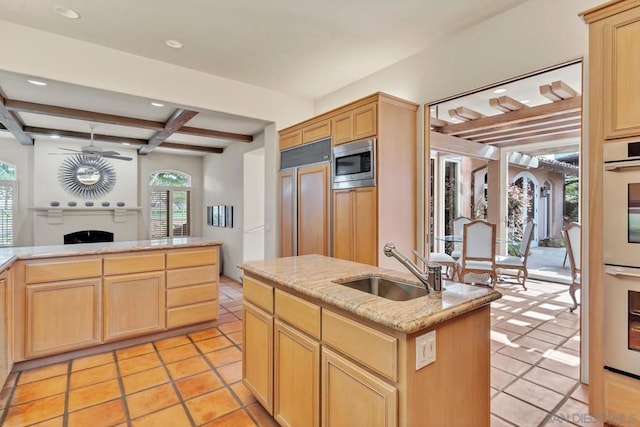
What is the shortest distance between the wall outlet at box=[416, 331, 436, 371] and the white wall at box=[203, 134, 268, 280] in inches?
188

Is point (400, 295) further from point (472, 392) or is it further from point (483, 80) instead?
point (483, 80)

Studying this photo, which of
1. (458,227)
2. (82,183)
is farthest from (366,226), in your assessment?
(82,183)

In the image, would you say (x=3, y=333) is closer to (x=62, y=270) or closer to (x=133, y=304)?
(x=62, y=270)

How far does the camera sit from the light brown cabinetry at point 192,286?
3408 millimetres

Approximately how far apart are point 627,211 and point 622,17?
1.05m

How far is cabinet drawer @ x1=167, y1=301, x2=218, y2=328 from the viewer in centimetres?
341

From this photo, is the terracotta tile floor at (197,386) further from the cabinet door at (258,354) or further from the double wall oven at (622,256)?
the double wall oven at (622,256)

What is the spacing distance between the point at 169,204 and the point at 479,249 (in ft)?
22.2

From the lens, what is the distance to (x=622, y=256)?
178 cm

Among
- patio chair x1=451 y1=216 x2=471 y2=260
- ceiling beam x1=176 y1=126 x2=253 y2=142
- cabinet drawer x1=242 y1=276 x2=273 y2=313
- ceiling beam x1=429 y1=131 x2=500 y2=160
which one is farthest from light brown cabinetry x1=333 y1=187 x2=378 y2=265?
patio chair x1=451 y1=216 x2=471 y2=260

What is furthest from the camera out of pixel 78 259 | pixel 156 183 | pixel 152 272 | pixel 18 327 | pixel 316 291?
pixel 156 183

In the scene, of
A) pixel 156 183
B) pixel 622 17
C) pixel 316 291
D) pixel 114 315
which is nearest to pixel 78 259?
pixel 114 315

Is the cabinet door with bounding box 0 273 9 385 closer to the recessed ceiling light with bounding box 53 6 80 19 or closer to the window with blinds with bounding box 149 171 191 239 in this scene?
the recessed ceiling light with bounding box 53 6 80 19

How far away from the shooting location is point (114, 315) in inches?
121
